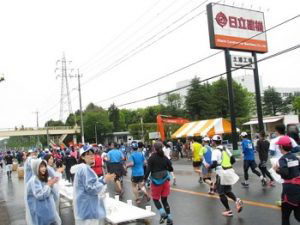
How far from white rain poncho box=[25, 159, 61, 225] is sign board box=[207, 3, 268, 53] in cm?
2009

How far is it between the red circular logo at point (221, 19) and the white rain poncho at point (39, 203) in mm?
21548

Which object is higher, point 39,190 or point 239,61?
point 239,61

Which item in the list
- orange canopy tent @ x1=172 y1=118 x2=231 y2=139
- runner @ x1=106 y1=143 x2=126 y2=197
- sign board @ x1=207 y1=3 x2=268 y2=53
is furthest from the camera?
orange canopy tent @ x1=172 y1=118 x2=231 y2=139

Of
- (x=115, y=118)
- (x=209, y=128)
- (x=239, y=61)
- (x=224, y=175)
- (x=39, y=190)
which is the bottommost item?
(x=224, y=175)

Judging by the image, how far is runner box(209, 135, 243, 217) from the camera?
807 centimetres

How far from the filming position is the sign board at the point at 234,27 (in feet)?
79.7

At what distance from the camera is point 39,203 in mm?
5262

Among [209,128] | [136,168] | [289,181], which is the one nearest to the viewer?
[289,181]

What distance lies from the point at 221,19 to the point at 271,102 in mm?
63842

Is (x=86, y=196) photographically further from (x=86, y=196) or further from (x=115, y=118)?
(x=115, y=118)

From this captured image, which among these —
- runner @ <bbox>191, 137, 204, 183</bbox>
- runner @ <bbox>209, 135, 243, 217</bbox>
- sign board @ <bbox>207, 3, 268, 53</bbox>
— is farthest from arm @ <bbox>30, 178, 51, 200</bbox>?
sign board @ <bbox>207, 3, 268, 53</bbox>

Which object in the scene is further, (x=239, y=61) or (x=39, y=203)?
(x=239, y=61)

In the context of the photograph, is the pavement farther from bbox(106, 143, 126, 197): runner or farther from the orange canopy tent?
the orange canopy tent

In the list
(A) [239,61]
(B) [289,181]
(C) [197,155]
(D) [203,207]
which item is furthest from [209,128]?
(B) [289,181]
